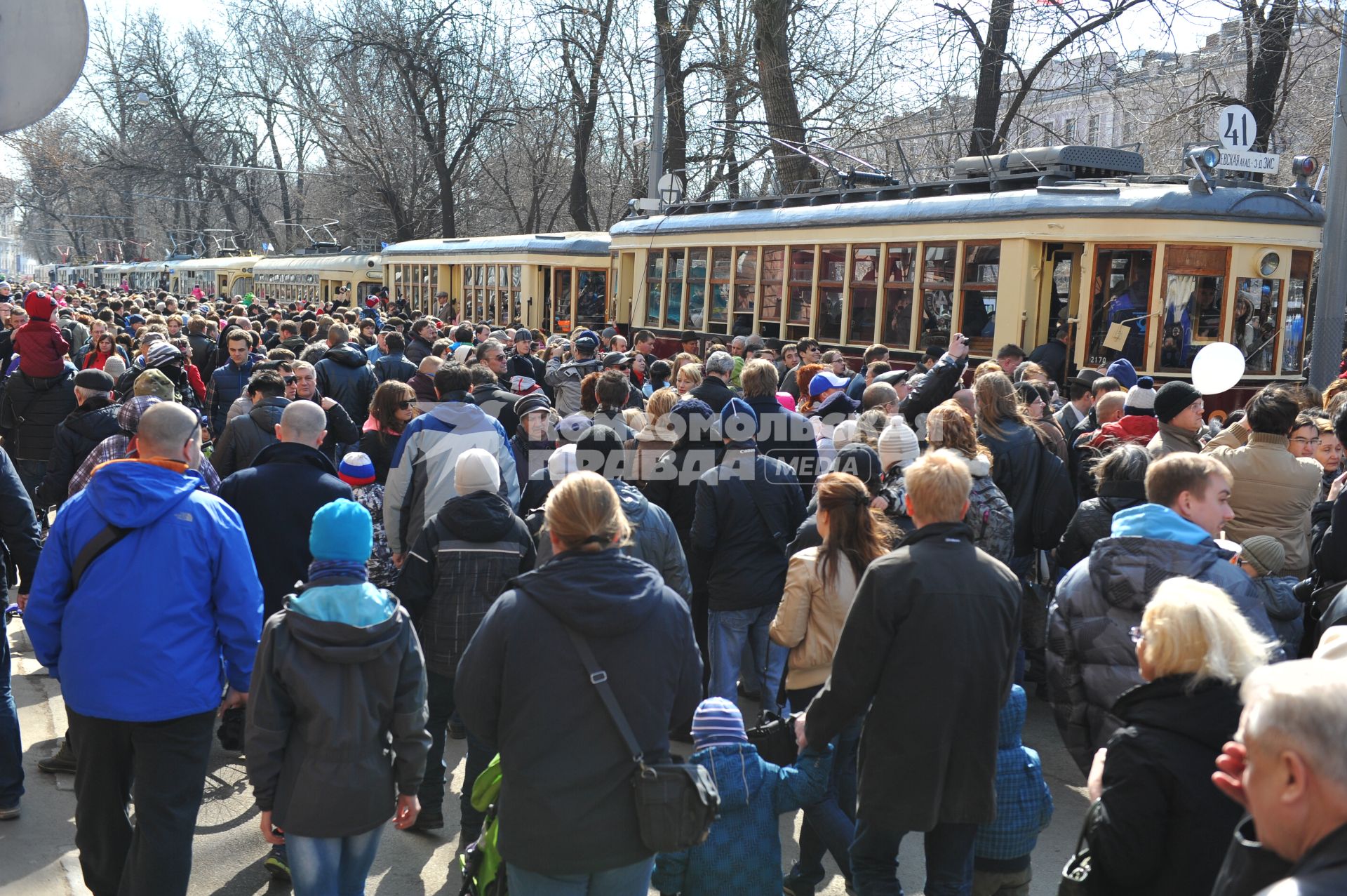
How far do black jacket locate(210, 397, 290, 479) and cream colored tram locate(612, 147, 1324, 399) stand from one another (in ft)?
23.5

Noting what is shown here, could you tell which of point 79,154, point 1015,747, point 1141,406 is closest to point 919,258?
point 1141,406

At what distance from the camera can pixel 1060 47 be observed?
741 inches

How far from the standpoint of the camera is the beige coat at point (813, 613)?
473cm

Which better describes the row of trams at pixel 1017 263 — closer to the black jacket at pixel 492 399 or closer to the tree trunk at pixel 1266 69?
the tree trunk at pixel 1266 69

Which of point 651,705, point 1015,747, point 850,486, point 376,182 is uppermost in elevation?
point 376,182

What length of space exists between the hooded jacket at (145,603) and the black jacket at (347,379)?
5.47m

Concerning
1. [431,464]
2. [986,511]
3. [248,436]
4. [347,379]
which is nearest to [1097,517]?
[986,511]

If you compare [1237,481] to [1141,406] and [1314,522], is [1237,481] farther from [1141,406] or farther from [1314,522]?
[1141,406]

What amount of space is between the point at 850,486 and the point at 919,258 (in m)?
8.41

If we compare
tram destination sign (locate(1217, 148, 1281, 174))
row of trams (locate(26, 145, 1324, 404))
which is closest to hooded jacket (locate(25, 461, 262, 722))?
row of trams (locate(26, 145, 1324, 404))

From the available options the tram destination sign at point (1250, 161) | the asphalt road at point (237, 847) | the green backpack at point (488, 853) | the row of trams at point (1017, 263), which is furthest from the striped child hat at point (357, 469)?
the tram destination sign at point (1250, 161)

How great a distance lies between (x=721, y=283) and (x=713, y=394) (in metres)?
8.58

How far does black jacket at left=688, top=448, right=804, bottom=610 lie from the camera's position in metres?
→ 5.97

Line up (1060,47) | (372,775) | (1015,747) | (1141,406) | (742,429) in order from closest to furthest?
(372,775) < (1015,747) < (742,429) < (1141,406) < (1060,47)
